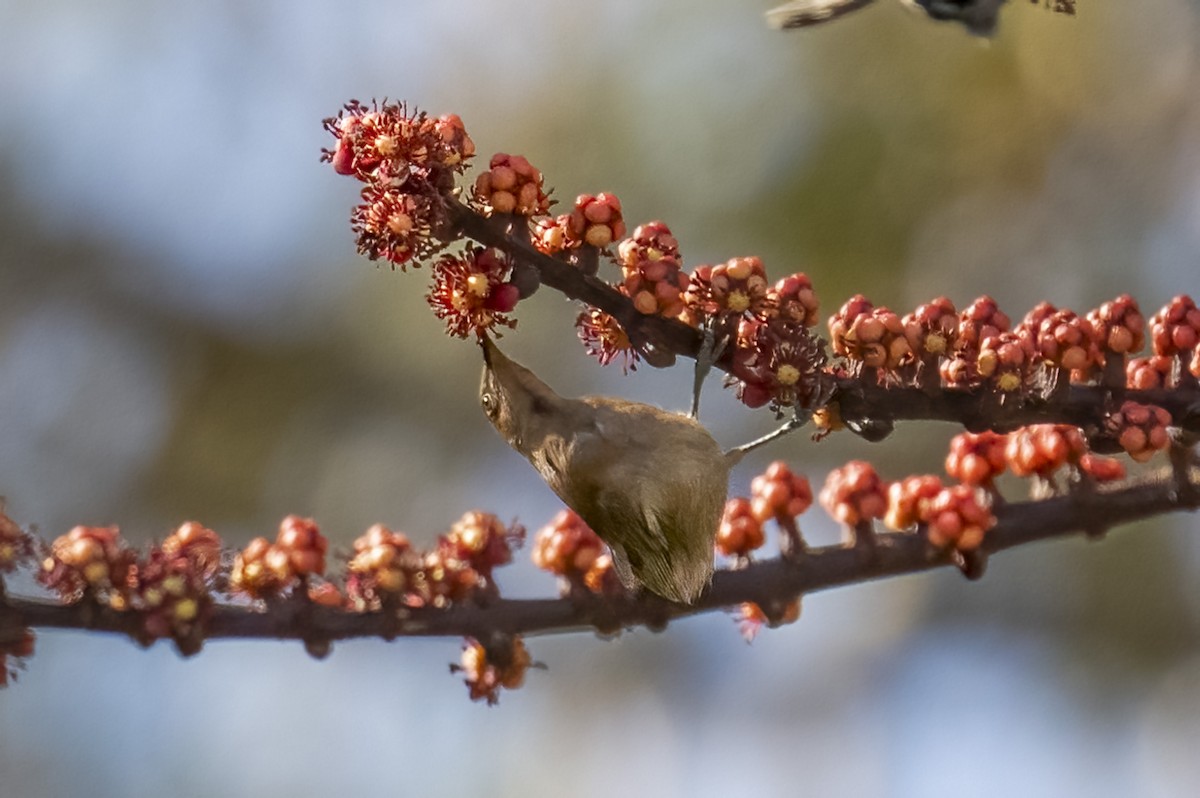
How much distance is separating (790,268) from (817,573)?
221 centimetres

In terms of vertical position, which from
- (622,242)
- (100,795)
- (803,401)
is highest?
(622,242)

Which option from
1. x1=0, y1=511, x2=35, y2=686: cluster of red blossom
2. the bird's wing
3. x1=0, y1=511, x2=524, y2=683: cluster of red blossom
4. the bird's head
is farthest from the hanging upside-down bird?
the bird's wing

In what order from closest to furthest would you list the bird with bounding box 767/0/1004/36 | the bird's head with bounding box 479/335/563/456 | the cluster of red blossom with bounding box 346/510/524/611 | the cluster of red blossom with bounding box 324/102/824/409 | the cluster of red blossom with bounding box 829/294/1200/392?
the bird with bounding box 767/0/1004/36 < the cluster of red blossom with bounding box 324/102/824/409 < the cluster of red blossom with bounding box 829/294/1200/392 < the cluster of red blossom with bounding box 346/510/524/611 < the bird's head with bounding box 479/335/563/456

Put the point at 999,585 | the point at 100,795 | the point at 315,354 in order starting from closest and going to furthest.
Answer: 1. the point at 100,795
2. the point at 999,585
3. the point at 315,354

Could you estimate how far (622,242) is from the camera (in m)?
1.21

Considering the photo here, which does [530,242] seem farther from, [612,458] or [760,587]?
[612,458]

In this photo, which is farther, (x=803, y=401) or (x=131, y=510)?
(x=131, y=510)

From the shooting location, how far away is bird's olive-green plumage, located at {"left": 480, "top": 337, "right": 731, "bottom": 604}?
1.68 metres

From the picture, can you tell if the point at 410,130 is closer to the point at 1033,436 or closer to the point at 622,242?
the point at 622,242

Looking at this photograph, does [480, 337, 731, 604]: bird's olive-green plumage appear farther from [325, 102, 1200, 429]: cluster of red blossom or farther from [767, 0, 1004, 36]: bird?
[767, 0, 1004, 36]: bird

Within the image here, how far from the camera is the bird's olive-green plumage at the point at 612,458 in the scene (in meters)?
1.68

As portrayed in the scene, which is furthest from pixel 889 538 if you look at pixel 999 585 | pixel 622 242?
pixel 999 585

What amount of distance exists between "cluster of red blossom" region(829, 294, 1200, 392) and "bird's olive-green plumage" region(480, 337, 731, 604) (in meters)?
0.49

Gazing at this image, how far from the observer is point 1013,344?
1.21 metres
